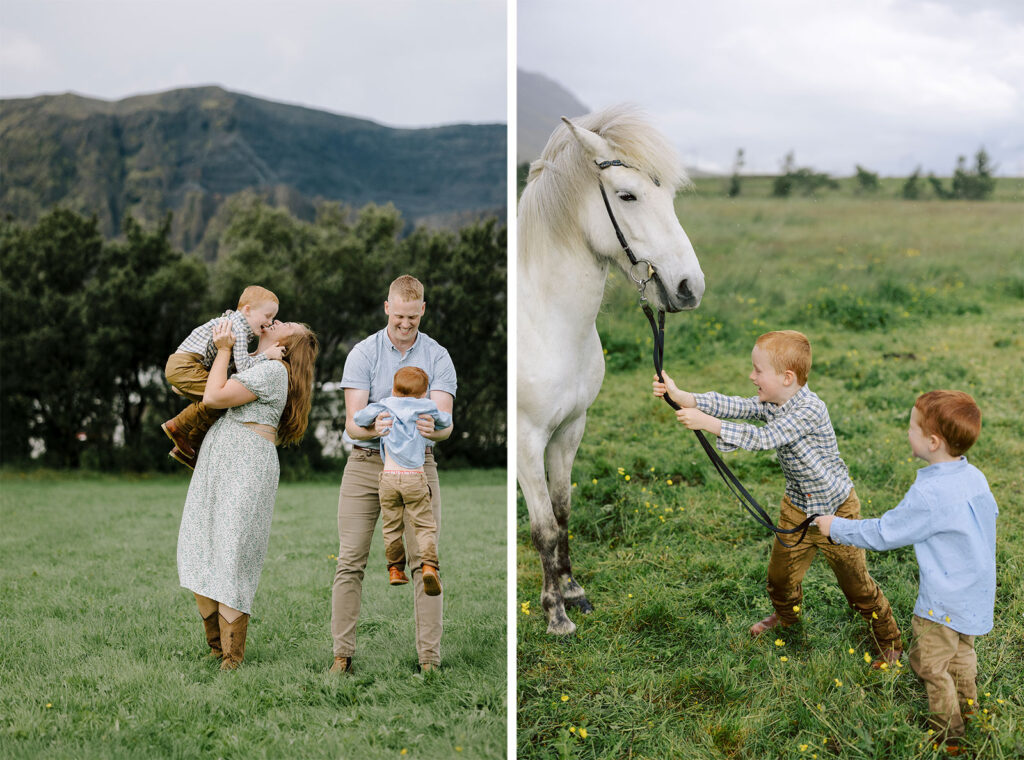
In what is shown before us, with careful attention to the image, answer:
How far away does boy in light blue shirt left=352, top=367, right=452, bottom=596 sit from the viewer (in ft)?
10.6

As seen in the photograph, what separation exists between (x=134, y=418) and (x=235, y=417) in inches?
510

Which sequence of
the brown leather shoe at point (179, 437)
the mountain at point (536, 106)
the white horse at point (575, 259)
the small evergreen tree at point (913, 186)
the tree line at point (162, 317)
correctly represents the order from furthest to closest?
the tree line at point (162, 317) < the small evergreen tree at point (913, 186) < the mountain at point (536, 106) < the brown leather shoe at point (179, 437) < the white horse at point (575, 259)

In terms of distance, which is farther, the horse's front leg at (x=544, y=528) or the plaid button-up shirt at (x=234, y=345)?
the horse's front leg at (x=544, y=528)

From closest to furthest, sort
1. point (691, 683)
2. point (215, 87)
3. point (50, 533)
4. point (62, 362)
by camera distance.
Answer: point (691, 683)
point (50, 533)
point (62, 362)
point (215, 87)

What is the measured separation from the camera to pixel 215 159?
23484 millimetres

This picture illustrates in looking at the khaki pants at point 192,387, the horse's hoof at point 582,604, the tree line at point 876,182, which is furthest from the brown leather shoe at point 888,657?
the tree line at point 876,182

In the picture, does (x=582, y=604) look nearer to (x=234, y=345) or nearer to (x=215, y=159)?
(x=234, y=345)

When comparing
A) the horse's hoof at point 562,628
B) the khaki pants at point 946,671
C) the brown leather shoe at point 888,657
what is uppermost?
the khaki pants at point 946,671

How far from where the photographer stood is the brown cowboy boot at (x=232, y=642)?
11.7ft

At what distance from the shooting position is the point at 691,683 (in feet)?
10.7

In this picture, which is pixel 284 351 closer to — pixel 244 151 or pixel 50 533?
pixel 50 533

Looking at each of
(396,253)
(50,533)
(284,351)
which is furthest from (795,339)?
Result: (396,253)

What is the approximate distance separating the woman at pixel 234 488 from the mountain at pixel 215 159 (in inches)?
683

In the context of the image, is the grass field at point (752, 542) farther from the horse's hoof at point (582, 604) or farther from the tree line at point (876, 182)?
the tree line at point (876, 182)
